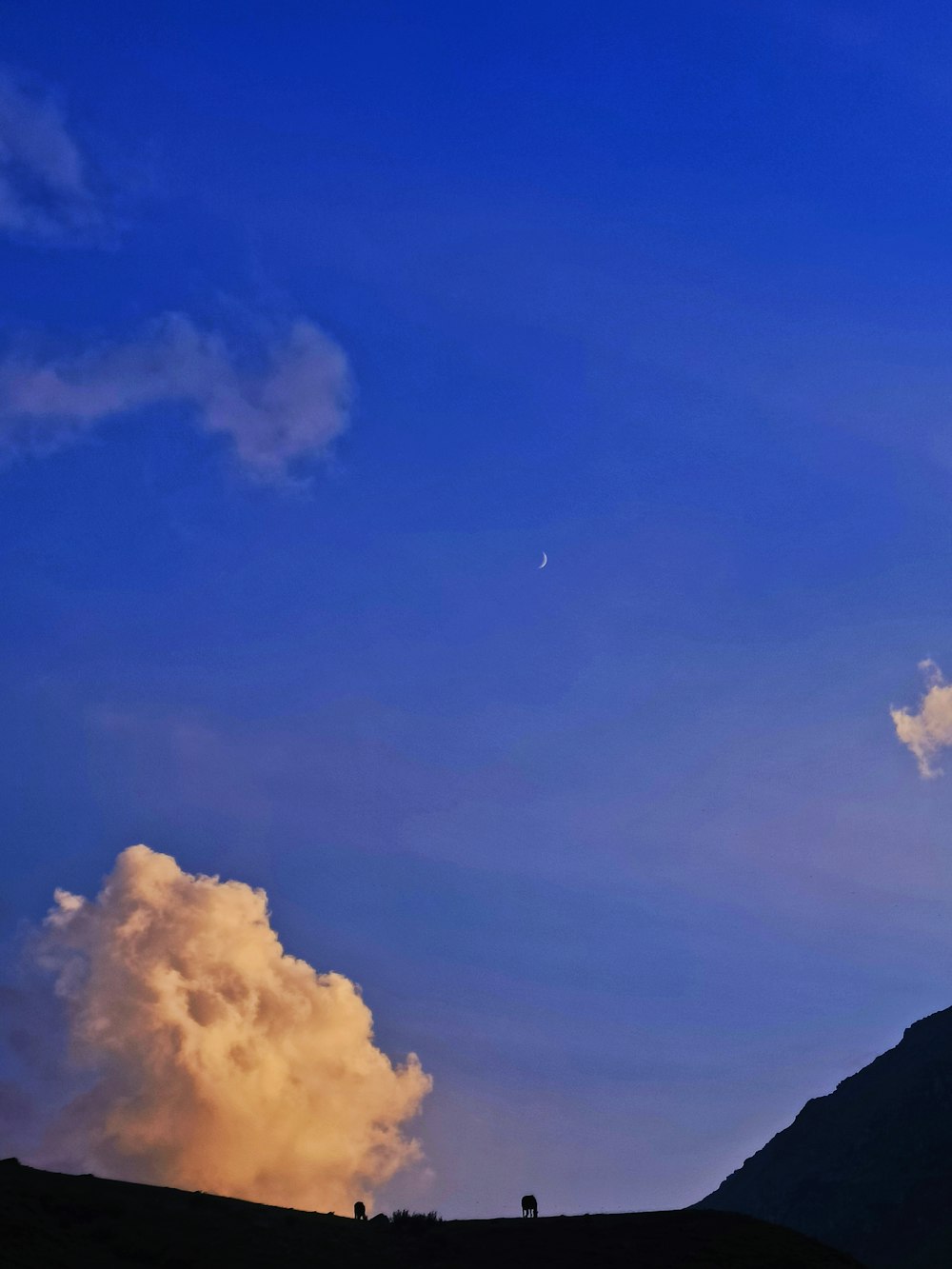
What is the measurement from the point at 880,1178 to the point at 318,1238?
136587mm

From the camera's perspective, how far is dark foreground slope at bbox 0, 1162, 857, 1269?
52719mm

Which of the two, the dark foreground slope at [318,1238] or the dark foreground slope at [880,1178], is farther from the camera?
the dark foreground slope at [880,1178]

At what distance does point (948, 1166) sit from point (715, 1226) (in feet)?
395

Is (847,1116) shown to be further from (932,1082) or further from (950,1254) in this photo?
(950,1254)

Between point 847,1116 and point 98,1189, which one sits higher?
point 847,1116

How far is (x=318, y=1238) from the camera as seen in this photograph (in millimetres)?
57625

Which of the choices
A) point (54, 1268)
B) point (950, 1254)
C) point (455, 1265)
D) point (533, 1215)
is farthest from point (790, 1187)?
point (54, 1268)

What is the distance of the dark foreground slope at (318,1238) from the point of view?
52719 millimetres

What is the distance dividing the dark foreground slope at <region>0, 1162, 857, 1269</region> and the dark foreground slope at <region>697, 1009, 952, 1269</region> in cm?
9456

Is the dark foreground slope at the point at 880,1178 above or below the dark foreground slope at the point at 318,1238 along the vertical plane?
above

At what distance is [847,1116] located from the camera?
639 feet

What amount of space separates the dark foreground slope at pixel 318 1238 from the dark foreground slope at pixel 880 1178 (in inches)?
3723

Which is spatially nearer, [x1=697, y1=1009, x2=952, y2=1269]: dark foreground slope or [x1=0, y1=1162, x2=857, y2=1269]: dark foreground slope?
[x1=0, y1=1162, x2=857, y2=1269]: dark foreground slope

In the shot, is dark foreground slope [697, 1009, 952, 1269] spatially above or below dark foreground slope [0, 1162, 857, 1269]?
above
